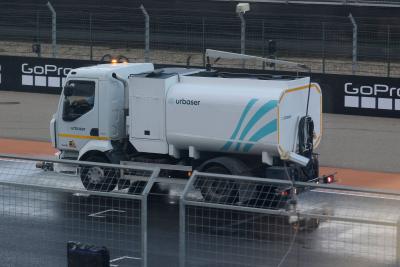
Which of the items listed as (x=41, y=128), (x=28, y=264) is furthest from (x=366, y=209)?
(x=41, y=128)

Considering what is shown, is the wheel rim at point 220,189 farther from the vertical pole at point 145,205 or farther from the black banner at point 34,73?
the black banner at point 34,73

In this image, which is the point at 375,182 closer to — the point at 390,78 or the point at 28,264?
the point at 390,78

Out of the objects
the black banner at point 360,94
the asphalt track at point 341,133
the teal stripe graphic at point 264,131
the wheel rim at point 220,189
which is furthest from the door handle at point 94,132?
the black banner at point 360,94

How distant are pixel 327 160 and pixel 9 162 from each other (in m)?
11.3

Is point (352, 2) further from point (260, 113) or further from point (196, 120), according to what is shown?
point (260, 113)

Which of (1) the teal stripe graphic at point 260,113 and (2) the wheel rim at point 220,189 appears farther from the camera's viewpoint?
(1) the teal stripe graphic at point 260,113

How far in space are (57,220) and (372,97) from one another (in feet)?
56.1

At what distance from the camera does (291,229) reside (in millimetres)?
8352

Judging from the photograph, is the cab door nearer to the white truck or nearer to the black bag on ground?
the white truck

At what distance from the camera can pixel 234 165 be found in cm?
1590

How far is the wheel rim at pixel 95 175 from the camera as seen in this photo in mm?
9883

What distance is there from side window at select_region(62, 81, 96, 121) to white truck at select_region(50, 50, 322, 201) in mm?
18

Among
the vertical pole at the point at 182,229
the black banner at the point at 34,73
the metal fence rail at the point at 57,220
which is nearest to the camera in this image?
the vertical pole at the point at 182,229

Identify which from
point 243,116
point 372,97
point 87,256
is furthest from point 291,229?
point 372,97
